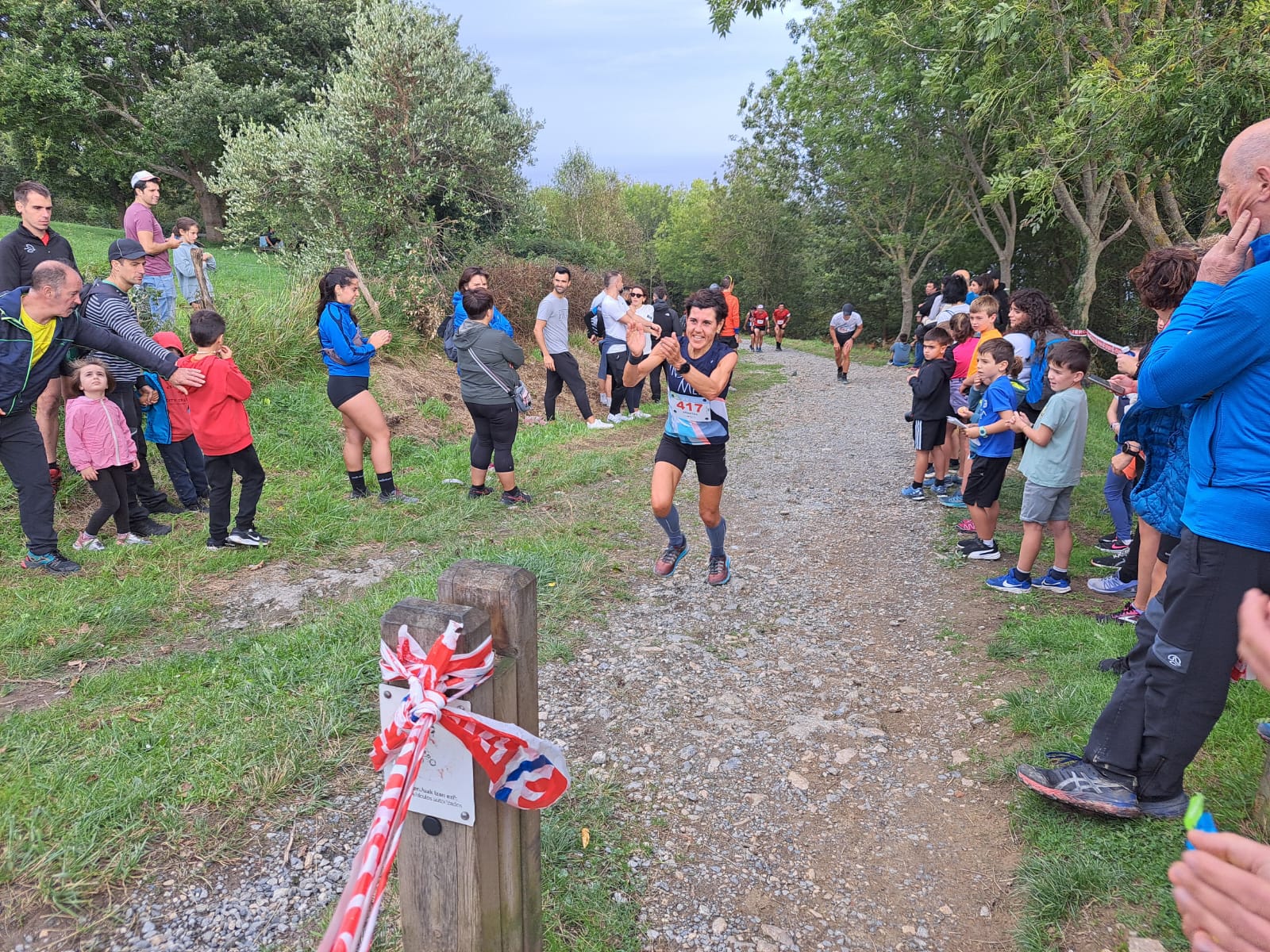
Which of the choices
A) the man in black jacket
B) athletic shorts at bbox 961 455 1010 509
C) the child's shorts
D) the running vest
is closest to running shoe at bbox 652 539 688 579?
the running vest

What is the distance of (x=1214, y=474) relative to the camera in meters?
2.48

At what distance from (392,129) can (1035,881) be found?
14068 millimetres

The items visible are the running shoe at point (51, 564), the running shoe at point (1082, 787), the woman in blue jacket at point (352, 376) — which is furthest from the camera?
Answer: the woman in blue jacket at point (352, 376)

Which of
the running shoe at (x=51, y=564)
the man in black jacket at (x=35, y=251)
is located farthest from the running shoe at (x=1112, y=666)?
the man in black jacket at (x=35, y=251)

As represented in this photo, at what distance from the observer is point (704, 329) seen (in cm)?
494

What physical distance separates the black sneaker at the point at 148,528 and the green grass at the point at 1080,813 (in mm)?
6091

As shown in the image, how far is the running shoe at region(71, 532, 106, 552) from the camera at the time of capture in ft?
17.6

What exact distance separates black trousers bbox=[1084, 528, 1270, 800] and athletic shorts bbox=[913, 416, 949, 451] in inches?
182

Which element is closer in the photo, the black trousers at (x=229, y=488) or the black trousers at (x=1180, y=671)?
the black trousers at (x=1180, y=671)

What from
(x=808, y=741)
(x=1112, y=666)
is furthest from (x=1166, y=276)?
(x=808, y=741)

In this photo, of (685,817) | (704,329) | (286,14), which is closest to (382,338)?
(704,329)

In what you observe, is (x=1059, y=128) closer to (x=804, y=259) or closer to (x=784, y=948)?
(x=784, y=948)

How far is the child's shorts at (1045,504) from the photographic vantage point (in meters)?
5.04

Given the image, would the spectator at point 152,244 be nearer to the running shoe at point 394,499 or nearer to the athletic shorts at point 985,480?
the running shoe at point 394,499
